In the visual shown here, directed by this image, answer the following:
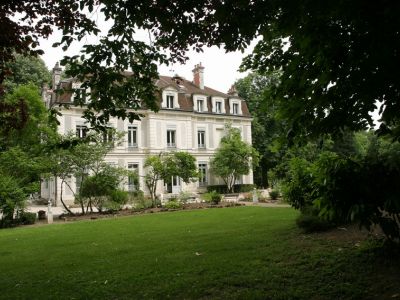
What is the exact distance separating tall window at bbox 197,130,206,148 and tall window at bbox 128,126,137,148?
6285 millimetres

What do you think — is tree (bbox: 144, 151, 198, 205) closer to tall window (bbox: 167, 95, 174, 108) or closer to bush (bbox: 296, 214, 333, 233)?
tall window (bbox: 167, 95, 174, 108)

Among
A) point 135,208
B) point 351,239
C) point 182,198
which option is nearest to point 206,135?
point 182,198

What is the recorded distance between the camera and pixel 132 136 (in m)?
33.8

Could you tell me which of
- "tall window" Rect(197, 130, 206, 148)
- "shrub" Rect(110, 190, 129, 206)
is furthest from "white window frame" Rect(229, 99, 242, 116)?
"shrub" Rect(110, 190, 129, 206)

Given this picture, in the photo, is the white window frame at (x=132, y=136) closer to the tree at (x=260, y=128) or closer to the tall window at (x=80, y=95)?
the tree at (x=260, y=128)

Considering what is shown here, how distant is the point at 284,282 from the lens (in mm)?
5348

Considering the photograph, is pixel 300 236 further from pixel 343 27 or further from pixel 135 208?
pixel 135 208

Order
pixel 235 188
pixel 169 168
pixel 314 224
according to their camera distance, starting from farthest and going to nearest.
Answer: pixel 235 188 → pixel 169 168 → pixel 314 224

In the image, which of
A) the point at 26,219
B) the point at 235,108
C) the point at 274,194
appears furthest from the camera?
the point at 235,108

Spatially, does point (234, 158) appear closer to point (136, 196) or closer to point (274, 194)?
point (274, 194)

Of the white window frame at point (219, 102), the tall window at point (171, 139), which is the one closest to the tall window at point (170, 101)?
A: the tall window at point (171, 139)

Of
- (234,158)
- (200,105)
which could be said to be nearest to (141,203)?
(234,158)

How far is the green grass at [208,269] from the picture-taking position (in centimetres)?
511

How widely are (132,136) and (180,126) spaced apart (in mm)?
4549
